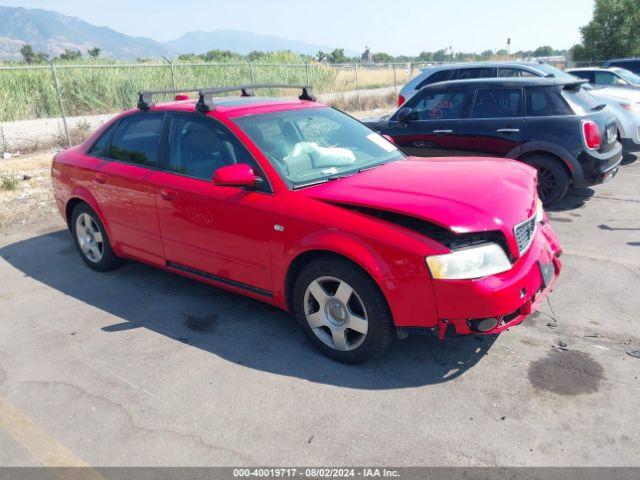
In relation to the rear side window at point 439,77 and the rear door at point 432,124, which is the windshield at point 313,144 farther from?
the rear side window at point 439,77

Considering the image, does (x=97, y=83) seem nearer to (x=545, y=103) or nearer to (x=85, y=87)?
(x=85, y=87)

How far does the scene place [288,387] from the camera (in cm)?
345

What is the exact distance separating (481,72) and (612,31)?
2358 cm

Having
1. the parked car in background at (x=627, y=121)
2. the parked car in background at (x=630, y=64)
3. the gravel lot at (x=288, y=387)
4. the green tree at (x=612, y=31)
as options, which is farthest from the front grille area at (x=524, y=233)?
the green tree at (x=612, y=31)

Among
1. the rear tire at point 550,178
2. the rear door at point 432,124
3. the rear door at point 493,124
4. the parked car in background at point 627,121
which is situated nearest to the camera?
the rear tire at point 550,178

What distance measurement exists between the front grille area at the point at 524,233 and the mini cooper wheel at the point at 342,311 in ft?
3.04

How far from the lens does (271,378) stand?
3.57 meters

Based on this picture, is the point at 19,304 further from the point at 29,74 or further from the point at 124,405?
the point at 29,74

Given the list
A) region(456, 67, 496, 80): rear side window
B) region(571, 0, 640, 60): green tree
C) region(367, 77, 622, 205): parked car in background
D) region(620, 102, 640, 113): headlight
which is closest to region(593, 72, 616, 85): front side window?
region(620, 102, 640, 113): headlight

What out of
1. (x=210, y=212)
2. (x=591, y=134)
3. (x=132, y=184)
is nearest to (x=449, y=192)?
(x=210, y=212)

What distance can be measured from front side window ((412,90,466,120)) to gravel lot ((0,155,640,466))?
3.32 metres

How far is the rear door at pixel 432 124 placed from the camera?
754 cm

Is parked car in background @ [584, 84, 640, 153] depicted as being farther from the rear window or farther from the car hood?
the car hood

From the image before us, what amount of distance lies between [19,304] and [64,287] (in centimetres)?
43
